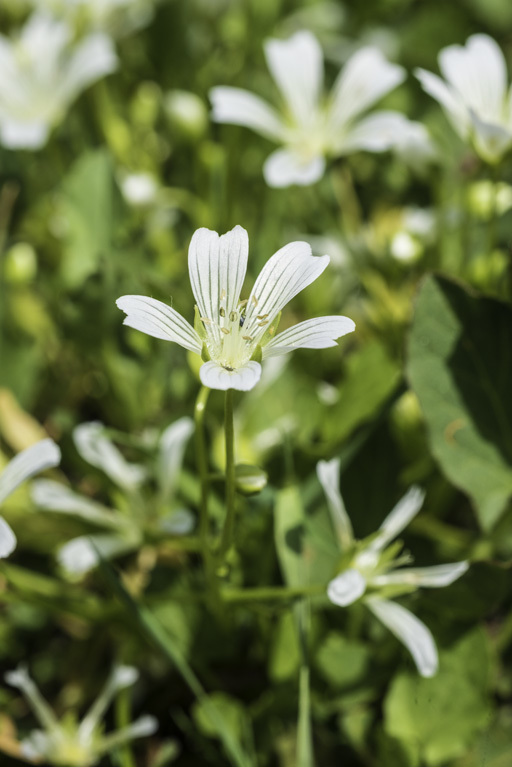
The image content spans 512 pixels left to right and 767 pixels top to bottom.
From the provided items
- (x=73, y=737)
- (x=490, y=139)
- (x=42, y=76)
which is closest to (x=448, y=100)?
(x=490, y=139)

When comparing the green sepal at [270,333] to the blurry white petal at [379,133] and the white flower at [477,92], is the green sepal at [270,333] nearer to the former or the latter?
the white flower at [477,92]

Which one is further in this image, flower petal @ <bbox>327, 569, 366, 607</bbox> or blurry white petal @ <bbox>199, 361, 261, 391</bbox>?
flower petal @ <bbox>327, 569, 366, 607</bbox>

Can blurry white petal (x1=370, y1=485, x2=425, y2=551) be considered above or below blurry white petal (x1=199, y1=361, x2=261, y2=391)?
below

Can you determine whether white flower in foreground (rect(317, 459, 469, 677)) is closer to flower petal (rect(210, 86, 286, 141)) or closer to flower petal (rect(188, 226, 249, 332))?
flower petal (rect(188, 226, 249, 332))

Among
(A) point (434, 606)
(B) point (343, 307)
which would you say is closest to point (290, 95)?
Answer: (B) point (343, 307)

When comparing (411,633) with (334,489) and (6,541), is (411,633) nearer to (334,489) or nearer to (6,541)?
(334,489)

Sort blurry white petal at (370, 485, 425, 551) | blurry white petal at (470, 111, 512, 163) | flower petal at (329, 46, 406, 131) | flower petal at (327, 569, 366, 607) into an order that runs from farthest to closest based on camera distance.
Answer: flower petal at (329, 46, 406, 131), blurry white petal at (470, 111, 512, 163), blurry white petal at (370, 485, 425, 551), flower petal at (327, 569, 366, 607)

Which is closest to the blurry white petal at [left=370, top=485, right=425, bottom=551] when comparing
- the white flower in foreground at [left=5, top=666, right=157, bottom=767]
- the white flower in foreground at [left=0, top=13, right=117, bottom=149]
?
the white flower in foreground at [left=5, top=666, right=157, bottom=767]

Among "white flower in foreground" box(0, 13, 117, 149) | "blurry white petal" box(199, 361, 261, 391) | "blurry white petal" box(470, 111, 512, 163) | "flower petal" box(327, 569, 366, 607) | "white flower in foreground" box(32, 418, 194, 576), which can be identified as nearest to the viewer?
"blurry white petal" box(199, 361, 261, 391)

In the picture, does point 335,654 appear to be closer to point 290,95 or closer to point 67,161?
point 290,95
